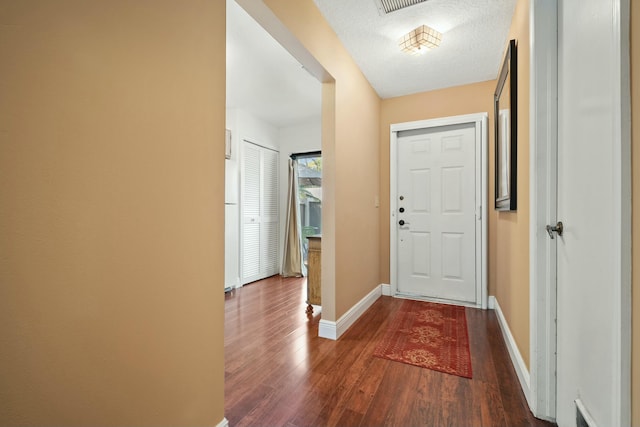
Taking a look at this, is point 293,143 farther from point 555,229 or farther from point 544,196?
point 555,229

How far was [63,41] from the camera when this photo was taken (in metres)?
0.71

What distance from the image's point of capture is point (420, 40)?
7.29 ft

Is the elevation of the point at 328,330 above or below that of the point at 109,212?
below

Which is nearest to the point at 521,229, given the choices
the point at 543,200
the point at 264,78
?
the point at 543,200

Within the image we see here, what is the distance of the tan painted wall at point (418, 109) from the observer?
3066 mm

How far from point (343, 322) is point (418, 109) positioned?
252 centimetres

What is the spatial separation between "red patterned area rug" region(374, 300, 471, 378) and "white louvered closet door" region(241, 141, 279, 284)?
233cm

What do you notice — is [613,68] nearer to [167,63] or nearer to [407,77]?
[167,63]

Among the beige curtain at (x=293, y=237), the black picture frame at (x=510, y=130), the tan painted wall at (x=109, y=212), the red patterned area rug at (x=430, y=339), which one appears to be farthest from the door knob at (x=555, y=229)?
the beige curtain at (x=293, y=237)

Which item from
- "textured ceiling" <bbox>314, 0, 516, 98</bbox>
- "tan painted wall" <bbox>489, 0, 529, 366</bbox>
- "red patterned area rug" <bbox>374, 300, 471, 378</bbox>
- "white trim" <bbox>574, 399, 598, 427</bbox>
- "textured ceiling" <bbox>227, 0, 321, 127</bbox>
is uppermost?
"textured ceiling" <bbox>227, 0, 321, 127</bbox>

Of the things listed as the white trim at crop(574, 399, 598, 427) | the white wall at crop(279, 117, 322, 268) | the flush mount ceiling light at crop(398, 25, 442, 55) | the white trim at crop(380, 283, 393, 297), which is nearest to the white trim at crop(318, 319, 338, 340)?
the white trim at crop(380, 283, 393, 297)

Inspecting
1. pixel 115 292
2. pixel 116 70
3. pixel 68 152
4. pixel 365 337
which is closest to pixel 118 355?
pixel 115 292

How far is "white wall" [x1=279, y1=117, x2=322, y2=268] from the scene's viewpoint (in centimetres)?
467
